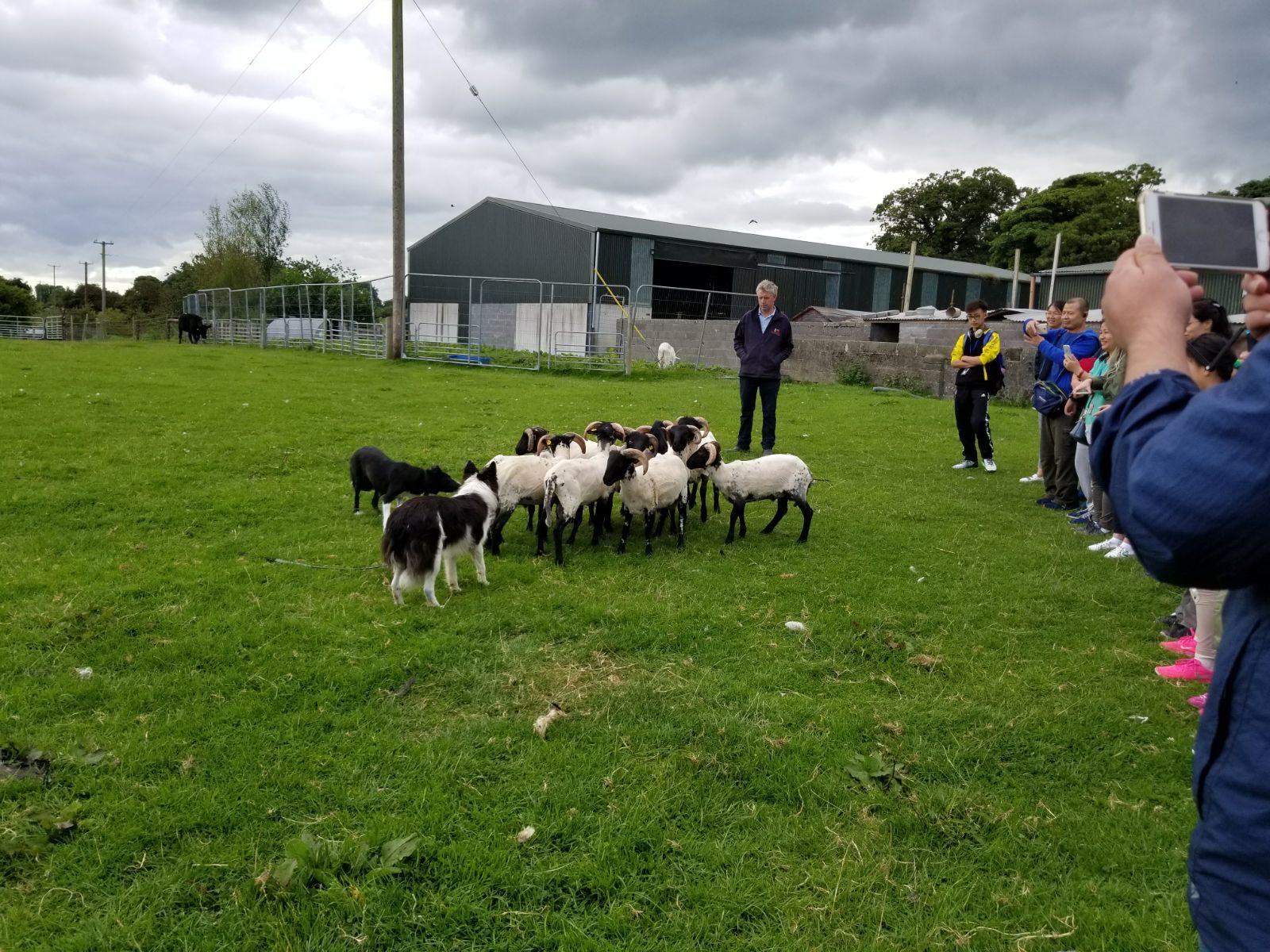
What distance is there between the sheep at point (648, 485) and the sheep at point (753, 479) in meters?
0.41

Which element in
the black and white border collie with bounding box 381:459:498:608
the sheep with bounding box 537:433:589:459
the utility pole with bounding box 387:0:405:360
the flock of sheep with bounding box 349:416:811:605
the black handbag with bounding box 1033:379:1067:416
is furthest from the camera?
the utility pole with bounding box 387:0:405:360

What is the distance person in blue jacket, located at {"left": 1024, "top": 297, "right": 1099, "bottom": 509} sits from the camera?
956 centimetres

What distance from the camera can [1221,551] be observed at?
1168 millimetres

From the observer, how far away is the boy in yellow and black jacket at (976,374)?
11320 millimetres

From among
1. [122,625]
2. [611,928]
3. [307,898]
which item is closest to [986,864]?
[611,928]

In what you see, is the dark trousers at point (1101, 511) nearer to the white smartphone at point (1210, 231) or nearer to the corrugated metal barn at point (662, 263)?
the white smartphone at point (1210, 231)

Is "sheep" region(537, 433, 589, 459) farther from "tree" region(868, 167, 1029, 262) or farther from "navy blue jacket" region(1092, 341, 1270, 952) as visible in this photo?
"tree" region(868, 167, 1029, 262)

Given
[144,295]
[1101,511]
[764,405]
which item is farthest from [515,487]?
[144,295]

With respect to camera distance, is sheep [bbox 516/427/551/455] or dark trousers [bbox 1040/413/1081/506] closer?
sheep [bbox 516/427/551/455]

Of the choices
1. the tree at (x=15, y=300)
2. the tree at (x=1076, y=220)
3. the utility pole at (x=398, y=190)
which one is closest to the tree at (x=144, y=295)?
the tree at (x=15, y=300)

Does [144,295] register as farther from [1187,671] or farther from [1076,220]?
[1187,671]

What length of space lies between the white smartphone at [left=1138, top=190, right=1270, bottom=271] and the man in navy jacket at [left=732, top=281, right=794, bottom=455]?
1036cm

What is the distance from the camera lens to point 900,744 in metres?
4.28

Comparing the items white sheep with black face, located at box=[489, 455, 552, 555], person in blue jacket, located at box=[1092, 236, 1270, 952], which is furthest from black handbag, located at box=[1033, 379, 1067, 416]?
person in blue jacket, located at box=[1092, 236, 1270, 952]
